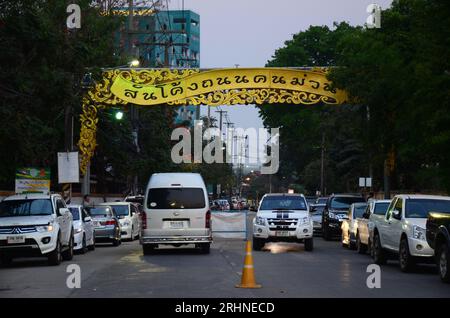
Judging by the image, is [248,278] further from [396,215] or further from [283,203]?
[283,203]

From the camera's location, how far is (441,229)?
18.7 meters

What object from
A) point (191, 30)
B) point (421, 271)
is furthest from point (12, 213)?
point (191, 30)

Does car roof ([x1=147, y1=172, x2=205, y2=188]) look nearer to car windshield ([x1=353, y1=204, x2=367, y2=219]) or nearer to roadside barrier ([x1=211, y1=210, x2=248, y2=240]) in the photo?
car windshield ([x1=353, y1=204, x2=367, y2=219])

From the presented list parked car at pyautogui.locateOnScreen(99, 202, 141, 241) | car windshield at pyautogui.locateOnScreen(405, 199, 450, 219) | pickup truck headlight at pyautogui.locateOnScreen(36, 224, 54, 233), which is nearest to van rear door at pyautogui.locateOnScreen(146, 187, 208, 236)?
pickup truck headlight at pyautogui.locateOnScreen(36, 224, 54, 233)

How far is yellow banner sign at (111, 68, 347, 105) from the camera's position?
38188mm

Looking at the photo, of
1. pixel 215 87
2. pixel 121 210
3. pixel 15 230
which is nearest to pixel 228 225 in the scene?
pixel 121 210

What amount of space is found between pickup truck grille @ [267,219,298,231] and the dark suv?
897 cm

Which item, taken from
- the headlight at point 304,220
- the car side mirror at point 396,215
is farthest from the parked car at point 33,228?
the car side mirror at point 396,215

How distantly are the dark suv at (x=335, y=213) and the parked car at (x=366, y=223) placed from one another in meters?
8.72

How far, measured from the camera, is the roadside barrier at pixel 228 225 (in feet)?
135

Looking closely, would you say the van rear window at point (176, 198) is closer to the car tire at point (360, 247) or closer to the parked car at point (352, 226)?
the car tire at point (360, 247)

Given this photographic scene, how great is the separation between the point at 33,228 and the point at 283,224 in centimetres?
953

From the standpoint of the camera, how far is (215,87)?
126 ft
